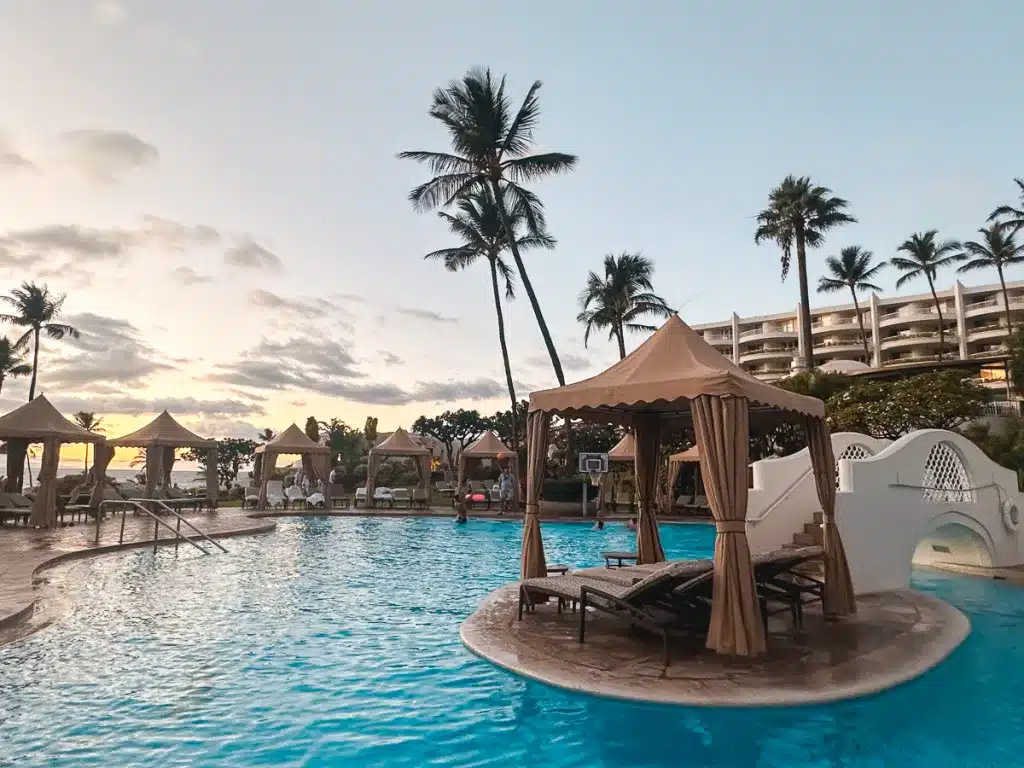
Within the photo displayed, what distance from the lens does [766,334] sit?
2544 inches

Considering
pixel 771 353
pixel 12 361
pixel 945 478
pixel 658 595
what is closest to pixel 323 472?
pixel 945 478

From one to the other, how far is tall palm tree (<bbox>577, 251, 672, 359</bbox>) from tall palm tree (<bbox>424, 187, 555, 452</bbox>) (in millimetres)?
4333

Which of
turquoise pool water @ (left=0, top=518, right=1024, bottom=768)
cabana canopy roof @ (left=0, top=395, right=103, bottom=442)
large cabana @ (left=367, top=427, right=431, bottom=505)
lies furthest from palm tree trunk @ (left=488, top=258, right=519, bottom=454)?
turquoise pool water @ (left=0, top=518, right=1024, bottom=768)

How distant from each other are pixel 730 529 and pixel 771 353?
6297 cm

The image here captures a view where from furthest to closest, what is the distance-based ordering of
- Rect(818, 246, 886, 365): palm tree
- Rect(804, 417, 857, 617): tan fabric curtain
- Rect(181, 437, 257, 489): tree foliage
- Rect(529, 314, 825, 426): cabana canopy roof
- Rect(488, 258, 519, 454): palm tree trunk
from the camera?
Rect(181, 437, 257, 489): tree foliage < Rect(818, 246, 886, 365): palm tree < Rect(488, 258, 519, 454): palm tree trunk < Rect(804, 417, 857, 617): tan fabric curtain < Rect(529, 314, 825, 426): cabana canopy roof

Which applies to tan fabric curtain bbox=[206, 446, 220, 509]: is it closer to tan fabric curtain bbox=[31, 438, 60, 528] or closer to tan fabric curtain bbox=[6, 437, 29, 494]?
tan fabric curtain bbox=[6, 437, 29, 494]

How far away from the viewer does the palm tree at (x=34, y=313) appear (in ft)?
126

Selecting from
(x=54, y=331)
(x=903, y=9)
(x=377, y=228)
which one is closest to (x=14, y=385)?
(x=54, y=331)

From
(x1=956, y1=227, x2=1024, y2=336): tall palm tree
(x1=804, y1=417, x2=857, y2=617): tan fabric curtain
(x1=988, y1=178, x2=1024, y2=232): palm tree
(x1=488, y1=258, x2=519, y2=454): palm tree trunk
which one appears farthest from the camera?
(x1=956, y1=227, x2=1024, y2=336): tall palm tree

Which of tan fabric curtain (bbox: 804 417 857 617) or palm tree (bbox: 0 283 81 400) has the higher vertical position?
palm tree (bbox: 0 283 81 400)

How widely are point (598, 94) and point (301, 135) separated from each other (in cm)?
619

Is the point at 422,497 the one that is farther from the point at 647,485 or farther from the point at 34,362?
the point at 34,362

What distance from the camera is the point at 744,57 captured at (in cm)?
1198

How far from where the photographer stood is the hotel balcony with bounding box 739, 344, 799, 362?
6297cm
